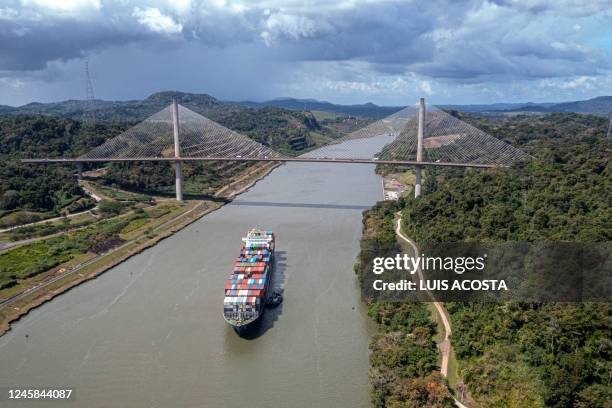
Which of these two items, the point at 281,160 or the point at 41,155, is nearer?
the point at 281,160

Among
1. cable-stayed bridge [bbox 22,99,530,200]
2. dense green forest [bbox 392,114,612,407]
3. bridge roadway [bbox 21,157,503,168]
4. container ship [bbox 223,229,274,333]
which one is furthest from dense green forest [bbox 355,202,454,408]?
cable-stayed bridge [bbox 22,99,530,200]

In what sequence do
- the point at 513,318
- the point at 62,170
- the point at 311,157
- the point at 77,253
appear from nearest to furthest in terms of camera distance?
the point at 513,318 < the point at 77,253 < the point at 311,157 < the point at 62,170

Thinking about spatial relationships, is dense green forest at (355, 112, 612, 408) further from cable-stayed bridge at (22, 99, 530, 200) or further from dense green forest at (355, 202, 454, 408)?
cable-stayed bridge at (22, 99, 530, 200)

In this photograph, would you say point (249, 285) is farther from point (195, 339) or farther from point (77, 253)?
point (77, 253)

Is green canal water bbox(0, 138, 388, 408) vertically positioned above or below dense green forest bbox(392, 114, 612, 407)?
A: below

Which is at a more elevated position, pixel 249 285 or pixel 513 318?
pixel 513 318

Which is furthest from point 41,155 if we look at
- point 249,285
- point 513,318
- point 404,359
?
point 513,318
